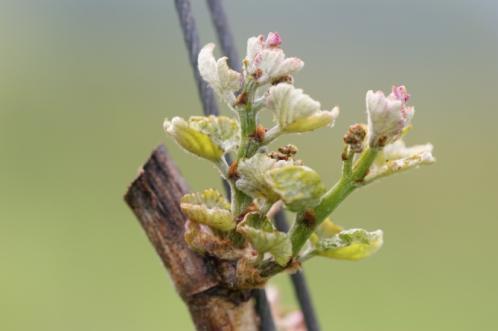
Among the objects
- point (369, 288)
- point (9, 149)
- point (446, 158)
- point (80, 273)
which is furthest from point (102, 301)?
→ point (446, 158)

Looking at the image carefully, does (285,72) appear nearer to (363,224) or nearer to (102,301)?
(102,301)

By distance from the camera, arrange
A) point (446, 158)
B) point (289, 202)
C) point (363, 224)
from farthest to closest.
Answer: point (446, 158)
point (363, 224)
point (289, 202)

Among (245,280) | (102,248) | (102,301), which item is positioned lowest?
(245,280)

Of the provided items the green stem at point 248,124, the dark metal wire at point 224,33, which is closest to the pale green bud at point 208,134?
the green stem at point 248,124

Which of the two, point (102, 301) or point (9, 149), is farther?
point (9, 149)

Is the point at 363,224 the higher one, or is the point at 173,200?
the point at 363,224

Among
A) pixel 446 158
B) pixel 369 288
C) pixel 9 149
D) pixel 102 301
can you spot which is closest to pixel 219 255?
pixel 102 301

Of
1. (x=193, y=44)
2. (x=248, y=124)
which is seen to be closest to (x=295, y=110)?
(x=248, y=124)

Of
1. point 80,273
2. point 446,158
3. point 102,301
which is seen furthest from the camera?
point 446,158
